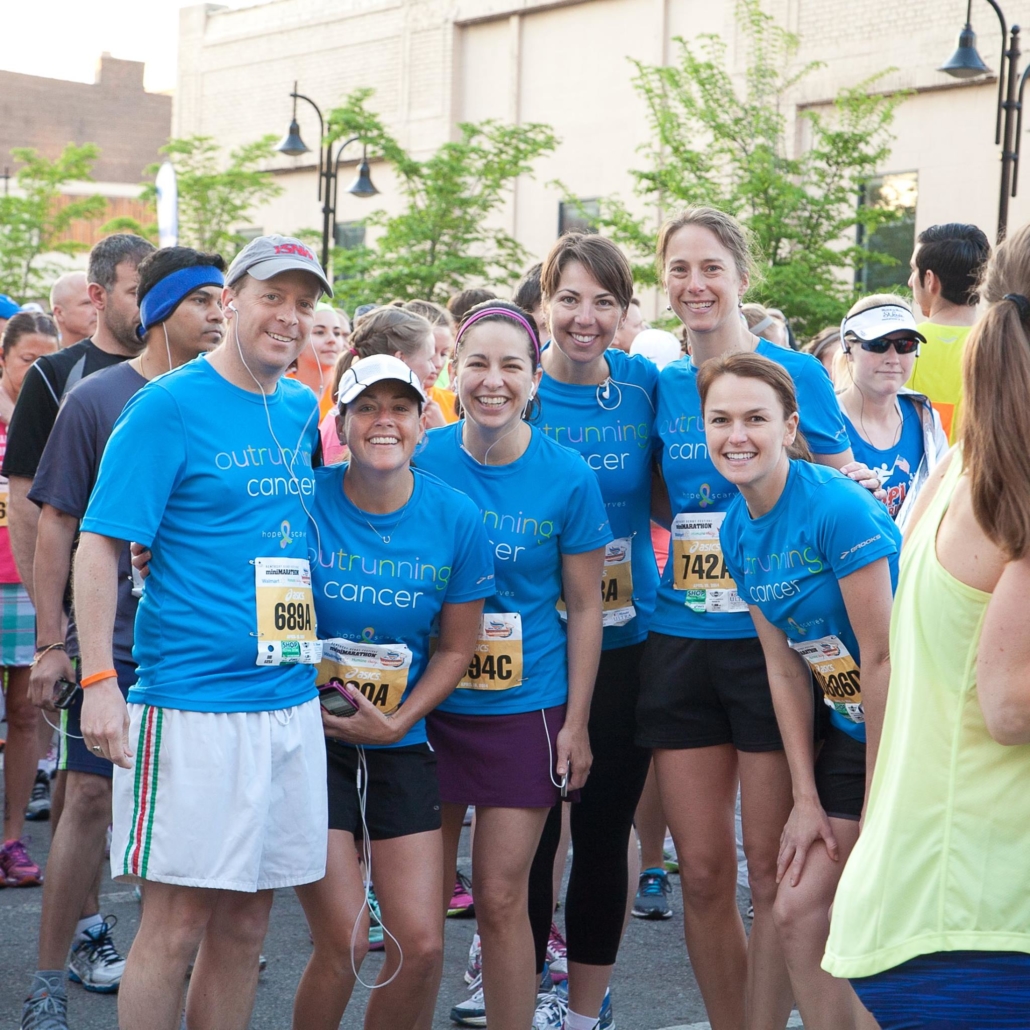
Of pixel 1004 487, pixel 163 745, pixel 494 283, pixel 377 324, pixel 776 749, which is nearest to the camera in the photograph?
pixel 1004 487

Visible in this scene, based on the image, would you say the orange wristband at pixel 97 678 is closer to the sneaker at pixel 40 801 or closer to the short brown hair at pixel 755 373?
the short brown hair at pixel 755 373

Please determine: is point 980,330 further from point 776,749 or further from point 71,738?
point 71,738

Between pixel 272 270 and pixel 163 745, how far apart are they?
112cm

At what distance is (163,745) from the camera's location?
3068 mm

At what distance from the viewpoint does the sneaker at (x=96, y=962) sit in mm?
4320

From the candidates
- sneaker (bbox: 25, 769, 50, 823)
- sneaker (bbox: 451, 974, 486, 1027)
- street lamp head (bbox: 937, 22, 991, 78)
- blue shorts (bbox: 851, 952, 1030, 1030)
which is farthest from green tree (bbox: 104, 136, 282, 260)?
blue shorts (bbox: 851, 952, 1030, 1030)

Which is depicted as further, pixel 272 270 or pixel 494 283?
pixel 494 283

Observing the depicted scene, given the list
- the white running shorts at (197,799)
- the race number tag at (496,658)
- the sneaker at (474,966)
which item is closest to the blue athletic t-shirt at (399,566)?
the race number tag at (496,658)

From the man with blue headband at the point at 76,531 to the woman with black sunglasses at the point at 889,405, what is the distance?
2.23m

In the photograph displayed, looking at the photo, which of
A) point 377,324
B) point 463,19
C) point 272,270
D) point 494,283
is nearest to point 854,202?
point 494,283

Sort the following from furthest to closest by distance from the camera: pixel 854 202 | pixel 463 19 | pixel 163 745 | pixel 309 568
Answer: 1. pixel 463 19
2. pixel 854 202
3. pixel 309 568
4. pixel 163 745

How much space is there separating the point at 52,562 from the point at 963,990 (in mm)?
2709

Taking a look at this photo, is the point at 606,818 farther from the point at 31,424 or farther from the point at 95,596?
the point at 31,424

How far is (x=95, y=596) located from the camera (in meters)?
3.08
